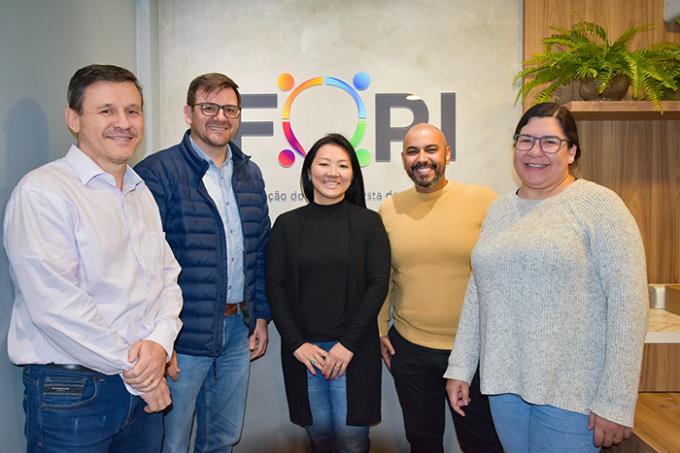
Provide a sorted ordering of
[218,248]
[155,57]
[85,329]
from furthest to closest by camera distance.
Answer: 1. [155,57]
2. [218,248]
3. [85,329]

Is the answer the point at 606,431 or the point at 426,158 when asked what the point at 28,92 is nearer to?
the point at 426,158

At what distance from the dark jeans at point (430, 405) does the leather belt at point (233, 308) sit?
0.76 m

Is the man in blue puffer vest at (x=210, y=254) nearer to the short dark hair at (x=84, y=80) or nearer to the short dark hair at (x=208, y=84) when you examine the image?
the short dark hair at (x=208, y=84)

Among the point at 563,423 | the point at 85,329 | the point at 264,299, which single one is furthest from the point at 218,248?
the point at 563,423

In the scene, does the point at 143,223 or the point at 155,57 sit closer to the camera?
the point at 143,223

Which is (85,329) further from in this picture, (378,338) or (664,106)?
(664,106)

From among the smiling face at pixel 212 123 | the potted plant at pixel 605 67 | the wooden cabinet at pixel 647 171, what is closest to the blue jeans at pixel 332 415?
the smiling face at pixel 212 123

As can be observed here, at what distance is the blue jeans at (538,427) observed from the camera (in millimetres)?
1675

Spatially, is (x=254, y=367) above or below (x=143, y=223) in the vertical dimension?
below

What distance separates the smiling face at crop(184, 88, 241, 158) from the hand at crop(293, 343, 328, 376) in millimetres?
973

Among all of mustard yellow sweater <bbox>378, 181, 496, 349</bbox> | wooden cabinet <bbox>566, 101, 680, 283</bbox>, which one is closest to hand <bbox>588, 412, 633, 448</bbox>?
mustard yellow sweater <bbox>378, 181, 496, 349</bbox>

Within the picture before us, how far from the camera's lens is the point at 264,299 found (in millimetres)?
2592

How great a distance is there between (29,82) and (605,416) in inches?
87.5

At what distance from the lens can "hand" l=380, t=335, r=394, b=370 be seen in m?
2.57
